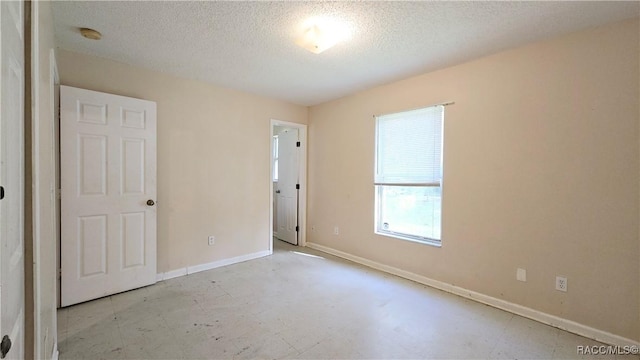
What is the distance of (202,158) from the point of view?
11.7 ft

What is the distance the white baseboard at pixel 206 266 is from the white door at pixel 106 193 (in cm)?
19

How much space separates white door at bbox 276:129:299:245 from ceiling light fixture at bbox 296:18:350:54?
257 cm

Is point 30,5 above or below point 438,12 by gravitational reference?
below

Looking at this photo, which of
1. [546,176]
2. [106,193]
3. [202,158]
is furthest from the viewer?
[202,158]

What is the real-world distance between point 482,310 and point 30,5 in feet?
11.6

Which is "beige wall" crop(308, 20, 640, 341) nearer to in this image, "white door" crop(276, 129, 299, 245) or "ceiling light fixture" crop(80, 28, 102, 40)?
"white door" crop(276, 129, 299, 245)

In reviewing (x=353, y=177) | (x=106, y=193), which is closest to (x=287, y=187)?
(x=353, y=177)

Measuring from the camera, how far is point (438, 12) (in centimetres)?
199

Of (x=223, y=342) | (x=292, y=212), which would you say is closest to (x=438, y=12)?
(x=223, y=342)

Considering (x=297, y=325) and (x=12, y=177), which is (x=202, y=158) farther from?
(x=12, y=177)

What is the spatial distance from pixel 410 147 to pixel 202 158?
8.41 ft

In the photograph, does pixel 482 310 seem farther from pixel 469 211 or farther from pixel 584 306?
pixel 469 211

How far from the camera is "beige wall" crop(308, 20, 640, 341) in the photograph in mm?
2074

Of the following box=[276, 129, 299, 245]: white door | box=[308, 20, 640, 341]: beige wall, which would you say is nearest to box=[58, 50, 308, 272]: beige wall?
box=[276, 129, 299, 245]: white door
